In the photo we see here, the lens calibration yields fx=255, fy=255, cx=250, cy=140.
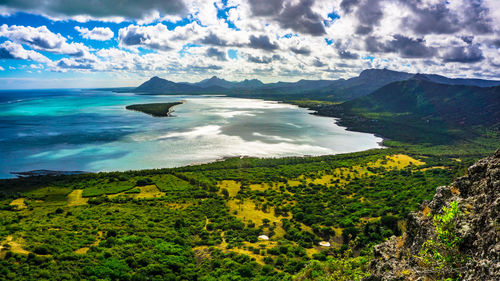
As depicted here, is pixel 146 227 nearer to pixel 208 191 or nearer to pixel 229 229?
pixel 229 229

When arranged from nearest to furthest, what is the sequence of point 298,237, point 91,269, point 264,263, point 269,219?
point 91,269 < point 264,263 < point 298,237 < point 269,219

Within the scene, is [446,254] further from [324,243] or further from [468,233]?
[324,243]

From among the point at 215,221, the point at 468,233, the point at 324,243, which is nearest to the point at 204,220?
the point at 215,221

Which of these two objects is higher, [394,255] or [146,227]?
[394,255]

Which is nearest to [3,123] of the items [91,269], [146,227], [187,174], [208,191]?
[187,174]

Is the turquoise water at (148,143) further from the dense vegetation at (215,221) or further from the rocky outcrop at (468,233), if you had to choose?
the rocky outcrop at (468,233)

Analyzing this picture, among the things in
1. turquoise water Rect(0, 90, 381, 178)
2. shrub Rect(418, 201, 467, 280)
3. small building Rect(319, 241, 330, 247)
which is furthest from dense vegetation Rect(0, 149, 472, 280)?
turquoise water Rect(0, 90, 381, 178)

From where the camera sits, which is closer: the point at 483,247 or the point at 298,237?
the point at 483,247

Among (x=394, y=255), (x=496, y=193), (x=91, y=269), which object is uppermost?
(x=496, y=193)
